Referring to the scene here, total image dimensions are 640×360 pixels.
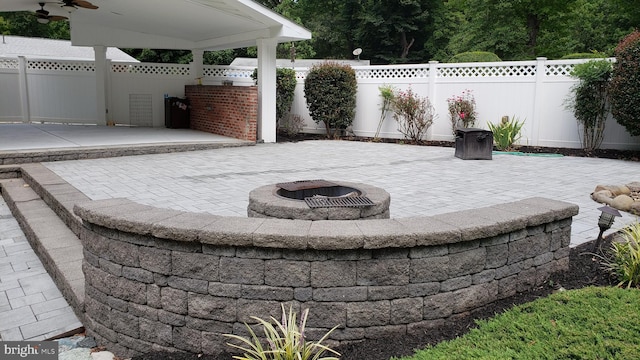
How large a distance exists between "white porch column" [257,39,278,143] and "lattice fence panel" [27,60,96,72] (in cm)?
541

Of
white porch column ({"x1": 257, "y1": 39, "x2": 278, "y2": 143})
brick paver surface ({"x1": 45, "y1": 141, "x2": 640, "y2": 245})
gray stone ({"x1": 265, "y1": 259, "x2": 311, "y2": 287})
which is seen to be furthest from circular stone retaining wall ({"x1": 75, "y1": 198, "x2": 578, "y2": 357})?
white porch column ({"x1": 257, "y1": 39, "x2": 278, "y2": 143})

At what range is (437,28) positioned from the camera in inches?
1091

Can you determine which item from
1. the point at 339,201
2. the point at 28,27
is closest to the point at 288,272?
the point at 339,201

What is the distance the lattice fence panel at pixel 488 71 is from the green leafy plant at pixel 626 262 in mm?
7775

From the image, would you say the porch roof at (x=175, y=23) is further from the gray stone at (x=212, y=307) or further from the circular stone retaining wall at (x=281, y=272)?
the gray stone at (x=212, y=307)

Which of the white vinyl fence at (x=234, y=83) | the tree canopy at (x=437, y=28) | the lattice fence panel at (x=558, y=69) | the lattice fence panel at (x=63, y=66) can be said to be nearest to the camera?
the lattice fence panel at (x=558, y=69)

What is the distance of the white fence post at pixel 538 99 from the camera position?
10.4 metres

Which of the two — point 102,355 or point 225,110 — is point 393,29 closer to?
point 225,110

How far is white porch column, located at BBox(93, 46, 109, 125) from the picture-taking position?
41.1 feet

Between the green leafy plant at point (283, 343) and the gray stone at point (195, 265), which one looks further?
the gray stone at point (195, 265)

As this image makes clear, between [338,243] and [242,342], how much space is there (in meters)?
0.85

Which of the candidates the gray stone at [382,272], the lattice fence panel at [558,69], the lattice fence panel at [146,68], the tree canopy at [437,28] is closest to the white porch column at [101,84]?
the lattice fence panel at [146,68]

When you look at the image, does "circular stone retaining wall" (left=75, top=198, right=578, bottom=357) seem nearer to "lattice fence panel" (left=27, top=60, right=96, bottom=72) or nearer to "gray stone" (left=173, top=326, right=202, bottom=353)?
"gray stone" (left=173, top=326, right=202, bottom=353)

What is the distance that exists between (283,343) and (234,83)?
429 inches
